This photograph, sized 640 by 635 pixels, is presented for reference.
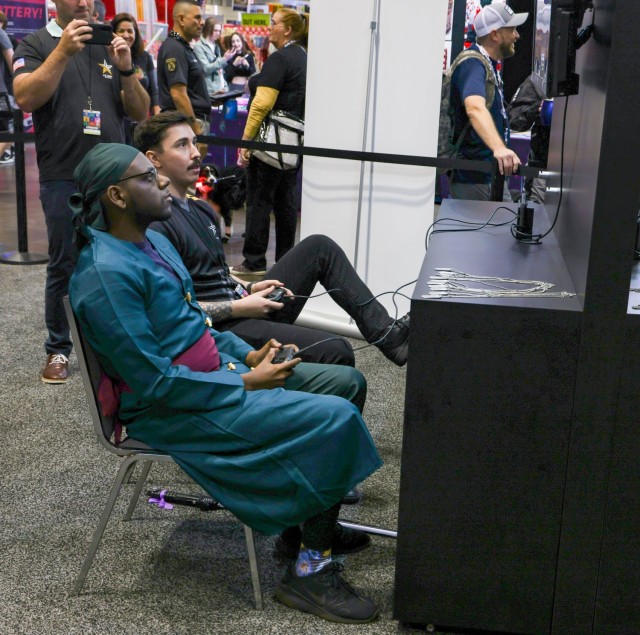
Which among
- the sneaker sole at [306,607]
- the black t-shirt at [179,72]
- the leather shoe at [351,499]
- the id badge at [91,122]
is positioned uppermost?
the black t-shirt at [179,72]

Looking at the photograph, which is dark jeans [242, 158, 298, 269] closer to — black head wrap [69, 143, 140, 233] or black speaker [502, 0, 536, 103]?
black head wrap [69, 143, 140, 233]

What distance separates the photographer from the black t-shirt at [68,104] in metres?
3.65

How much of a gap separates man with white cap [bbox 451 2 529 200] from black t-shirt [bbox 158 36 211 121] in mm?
2266

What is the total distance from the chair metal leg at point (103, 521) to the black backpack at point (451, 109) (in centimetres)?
233

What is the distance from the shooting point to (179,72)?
5578 mm

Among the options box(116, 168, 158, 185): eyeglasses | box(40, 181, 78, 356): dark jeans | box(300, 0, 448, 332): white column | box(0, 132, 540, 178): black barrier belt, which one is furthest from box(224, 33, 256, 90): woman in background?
box(116, 168, 158, 185): eyeglasses

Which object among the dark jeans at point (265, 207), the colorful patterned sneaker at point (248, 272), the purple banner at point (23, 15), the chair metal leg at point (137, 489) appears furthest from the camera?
the purple banner at point (23, 15)

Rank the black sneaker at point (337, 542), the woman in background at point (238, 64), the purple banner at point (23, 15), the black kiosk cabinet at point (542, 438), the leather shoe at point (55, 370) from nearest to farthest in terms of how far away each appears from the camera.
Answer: the black kiosk cabinet at point (542, 438) → the black sneaker at point (337, 542) → the leather shoe at point (55, 370) → the woman in background at point (238, 64) → the purple banner at point (23, 15)

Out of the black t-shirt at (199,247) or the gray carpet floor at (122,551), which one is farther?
the black t-shirt at (199,247)

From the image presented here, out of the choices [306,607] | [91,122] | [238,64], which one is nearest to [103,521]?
[306,607]

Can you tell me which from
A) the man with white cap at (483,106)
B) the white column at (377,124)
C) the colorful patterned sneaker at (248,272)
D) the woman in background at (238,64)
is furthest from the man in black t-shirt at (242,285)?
the woman in background at (238,64)

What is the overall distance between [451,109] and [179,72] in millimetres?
2291

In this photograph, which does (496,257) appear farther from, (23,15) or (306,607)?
(23,15)

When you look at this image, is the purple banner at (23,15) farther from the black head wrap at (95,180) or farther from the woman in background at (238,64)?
the black head wrap at (95,180)
